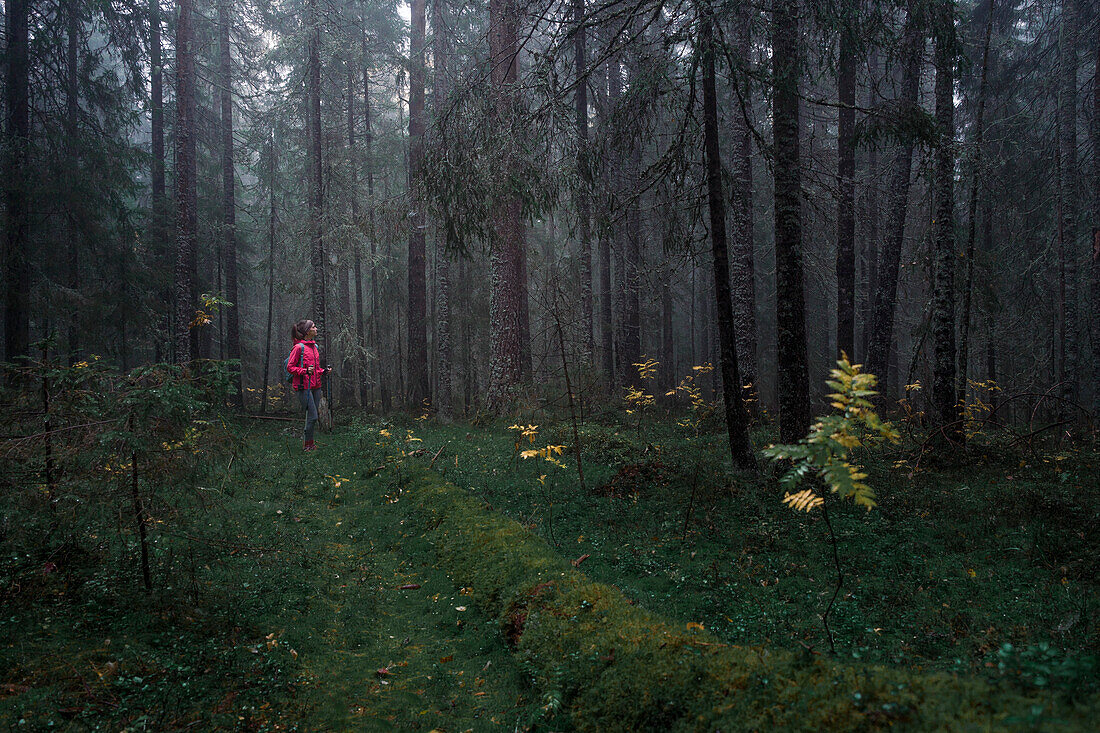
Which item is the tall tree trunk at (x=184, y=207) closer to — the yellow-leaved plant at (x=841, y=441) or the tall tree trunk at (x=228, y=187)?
the tall tree trunk at (x=228, y=187)

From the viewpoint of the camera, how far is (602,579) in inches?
201

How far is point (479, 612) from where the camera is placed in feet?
16.0

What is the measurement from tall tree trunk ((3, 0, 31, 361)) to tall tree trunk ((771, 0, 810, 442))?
13.9 metres

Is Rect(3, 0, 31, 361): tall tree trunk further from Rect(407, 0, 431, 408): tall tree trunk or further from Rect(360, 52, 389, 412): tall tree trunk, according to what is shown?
Rect(407, 0, 431, 408): tall tree trunk

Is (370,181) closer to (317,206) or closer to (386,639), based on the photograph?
(317,206)

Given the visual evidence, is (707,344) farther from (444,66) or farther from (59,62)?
(59,62)

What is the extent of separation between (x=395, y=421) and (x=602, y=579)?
11.5 metres

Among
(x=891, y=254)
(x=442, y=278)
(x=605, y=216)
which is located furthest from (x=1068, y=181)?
(x=442, y=278)

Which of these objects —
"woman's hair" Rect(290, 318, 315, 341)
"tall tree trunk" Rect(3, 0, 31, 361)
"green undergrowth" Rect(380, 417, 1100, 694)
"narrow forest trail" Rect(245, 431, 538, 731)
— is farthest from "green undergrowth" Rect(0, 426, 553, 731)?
"tall tree trunk" Rect(3, 0, 31, 361)

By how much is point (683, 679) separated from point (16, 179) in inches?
586

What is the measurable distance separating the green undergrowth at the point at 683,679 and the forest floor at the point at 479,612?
0.51 ft

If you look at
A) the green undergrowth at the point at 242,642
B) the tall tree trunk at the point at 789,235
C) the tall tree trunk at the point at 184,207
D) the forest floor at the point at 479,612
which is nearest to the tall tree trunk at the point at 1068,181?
the forest floor at the point at 479,612

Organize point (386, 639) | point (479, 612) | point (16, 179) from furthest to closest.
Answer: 1. point (16, 179)
2. point (479, 612)
3. point (386, 639)

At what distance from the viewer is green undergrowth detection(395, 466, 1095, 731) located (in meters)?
1.99
